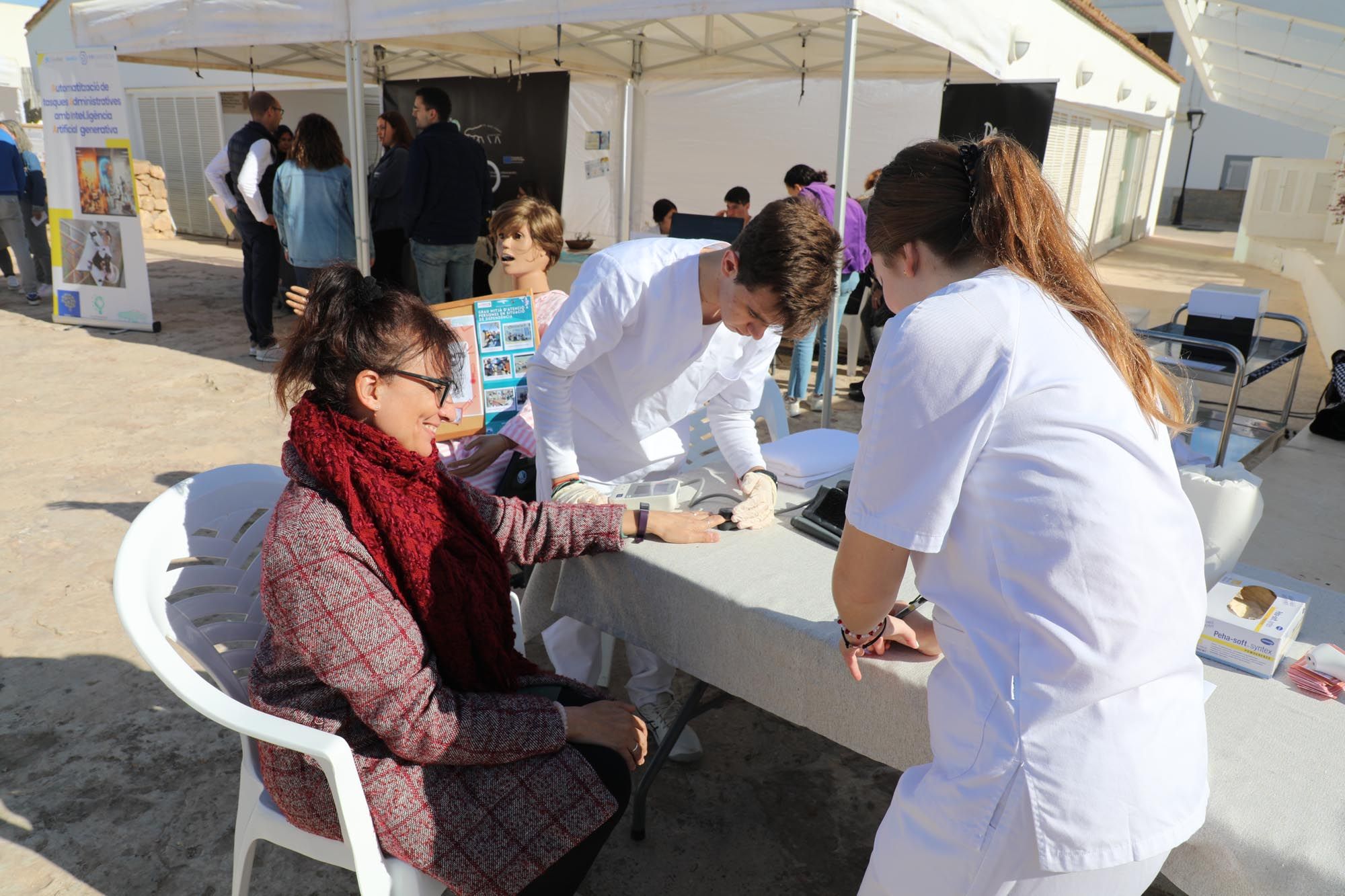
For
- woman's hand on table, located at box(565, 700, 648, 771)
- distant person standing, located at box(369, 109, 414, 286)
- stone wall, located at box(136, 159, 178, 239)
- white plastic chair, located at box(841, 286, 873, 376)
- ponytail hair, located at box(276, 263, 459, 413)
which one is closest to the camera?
ponytail hair, located at box(276, 263, 459, 413)

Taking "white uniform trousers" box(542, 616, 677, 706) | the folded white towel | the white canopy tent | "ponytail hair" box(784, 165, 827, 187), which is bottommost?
"white uniform trousers" box(542, 616, 677, 706)

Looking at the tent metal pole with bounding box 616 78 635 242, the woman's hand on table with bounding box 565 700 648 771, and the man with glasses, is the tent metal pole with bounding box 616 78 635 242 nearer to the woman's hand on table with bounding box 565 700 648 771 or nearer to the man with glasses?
the man with glasses

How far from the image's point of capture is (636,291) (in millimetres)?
2088

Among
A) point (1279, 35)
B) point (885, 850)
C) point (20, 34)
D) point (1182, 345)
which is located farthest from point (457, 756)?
point (20, 34)

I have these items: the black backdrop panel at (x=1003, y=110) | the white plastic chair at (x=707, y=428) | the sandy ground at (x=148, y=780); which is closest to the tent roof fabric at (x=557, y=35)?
the black backdrop panel at (x=1003, y=110)

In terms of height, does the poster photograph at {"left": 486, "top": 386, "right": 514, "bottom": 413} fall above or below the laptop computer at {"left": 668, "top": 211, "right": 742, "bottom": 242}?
below

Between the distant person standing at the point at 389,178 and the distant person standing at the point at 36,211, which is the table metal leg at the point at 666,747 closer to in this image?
the distant person standing at the point at 389,178

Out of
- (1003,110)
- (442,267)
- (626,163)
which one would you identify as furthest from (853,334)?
(626,163)

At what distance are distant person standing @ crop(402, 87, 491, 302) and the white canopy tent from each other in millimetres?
363

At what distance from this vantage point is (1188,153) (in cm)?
2709

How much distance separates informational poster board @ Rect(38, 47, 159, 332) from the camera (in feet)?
22.9

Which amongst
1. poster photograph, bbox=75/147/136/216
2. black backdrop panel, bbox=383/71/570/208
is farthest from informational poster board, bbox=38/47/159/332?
black backdrop panel, bbox=383/71/570/208

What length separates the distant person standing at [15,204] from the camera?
25.8 ft

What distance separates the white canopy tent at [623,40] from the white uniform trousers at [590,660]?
2.60 metres
